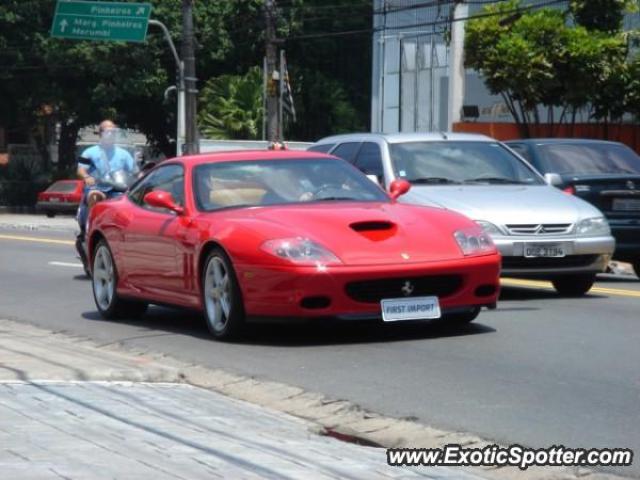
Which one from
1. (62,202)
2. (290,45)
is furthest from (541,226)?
(290,45)

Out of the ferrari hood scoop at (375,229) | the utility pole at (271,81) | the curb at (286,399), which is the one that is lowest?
the curb at (286,399)

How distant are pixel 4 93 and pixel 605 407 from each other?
50.8 meters

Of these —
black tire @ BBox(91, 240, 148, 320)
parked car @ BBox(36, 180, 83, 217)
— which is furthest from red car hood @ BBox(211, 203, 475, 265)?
parked car @ BBox(36, 180, 83, 217)

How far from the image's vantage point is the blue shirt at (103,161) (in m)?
16.6

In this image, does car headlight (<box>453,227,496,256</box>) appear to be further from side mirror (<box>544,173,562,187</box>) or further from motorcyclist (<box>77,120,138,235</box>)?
motorcyclist (<box>77,120,138,235</box>)

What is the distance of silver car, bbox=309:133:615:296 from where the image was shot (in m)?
12.7

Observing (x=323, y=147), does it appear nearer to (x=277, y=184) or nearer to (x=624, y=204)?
(x=624, y=204)

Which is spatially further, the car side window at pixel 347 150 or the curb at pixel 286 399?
the car side window at pixel 347 150

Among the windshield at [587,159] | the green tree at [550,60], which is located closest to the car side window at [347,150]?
the windshield at [587,159]

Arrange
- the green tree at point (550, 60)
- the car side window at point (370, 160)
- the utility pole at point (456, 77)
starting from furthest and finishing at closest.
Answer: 1. the utility pole at point (456, 77)
2. the green tree at point (550, 60)
3. the car side window at point (370, 160)

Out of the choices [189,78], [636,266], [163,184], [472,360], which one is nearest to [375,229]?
[472,360]

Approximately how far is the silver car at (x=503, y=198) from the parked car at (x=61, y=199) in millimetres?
35528

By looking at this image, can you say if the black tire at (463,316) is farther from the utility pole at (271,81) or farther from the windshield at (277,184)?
the utility pole at (271,81)

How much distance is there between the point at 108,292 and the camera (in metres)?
12.4
